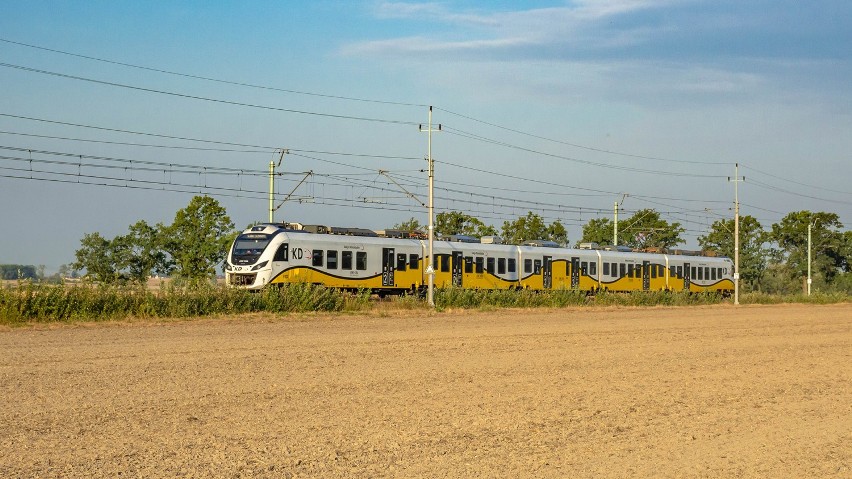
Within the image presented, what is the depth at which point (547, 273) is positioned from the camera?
178 ft

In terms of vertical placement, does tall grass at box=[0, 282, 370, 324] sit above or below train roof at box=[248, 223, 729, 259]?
below

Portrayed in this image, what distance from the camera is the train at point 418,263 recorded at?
4131cm

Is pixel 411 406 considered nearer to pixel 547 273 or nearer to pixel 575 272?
pixel 547 273

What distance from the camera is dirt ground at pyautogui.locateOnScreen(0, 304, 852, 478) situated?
34.9ft

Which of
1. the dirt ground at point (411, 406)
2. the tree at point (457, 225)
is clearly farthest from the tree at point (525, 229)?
the dirt ground at point (411, 406)

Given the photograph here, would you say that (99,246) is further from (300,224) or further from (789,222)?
(789,222)

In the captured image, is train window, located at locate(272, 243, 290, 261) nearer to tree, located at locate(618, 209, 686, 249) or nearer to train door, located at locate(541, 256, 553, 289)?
train door, located at locate(541, 256, 553, 289)

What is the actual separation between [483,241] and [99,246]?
31715 mm

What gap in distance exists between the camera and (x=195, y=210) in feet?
213

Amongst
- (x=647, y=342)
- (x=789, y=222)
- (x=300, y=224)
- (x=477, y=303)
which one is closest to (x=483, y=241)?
(x=477, y=303)

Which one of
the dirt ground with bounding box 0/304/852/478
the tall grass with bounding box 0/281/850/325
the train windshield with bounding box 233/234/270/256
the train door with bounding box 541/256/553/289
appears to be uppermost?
the train windshield with bounding box 233/234/270/256

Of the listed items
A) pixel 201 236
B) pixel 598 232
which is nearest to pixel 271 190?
pixel 201 236

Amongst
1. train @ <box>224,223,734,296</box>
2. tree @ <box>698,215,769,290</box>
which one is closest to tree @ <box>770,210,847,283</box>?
tree @ <box>698,215,769,290</box>

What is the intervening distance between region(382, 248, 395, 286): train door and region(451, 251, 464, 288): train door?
386 cm
